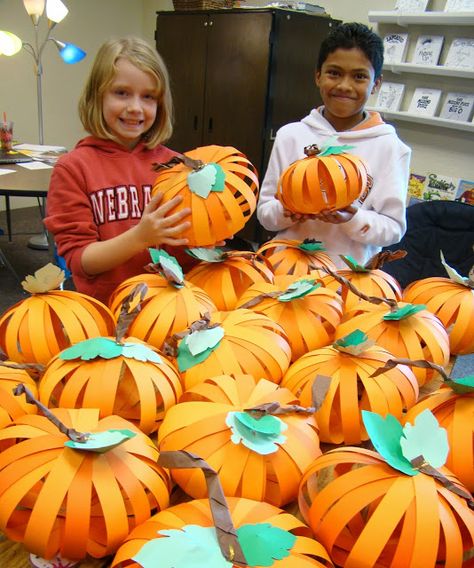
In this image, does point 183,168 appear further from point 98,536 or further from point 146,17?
point 146,17

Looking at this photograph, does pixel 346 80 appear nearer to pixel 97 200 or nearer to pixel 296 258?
pixel 296 258

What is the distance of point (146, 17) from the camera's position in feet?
18.6

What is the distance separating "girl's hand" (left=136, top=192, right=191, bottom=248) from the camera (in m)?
0.92

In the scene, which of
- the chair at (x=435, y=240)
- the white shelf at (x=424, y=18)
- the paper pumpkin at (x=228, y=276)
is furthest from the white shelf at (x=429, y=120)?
the paper pumpkin at (x=228, y=276)

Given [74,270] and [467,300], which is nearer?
[467,300]

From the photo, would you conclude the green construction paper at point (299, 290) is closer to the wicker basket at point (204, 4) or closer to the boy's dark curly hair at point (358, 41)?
the boy's dark curly hair at point (358, 41)

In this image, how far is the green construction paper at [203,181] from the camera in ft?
2.97

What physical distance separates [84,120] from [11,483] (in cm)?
98

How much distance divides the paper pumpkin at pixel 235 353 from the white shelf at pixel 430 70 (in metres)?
3.13

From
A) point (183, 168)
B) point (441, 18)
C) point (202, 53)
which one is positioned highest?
point (441, 18)

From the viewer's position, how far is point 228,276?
1.01 m

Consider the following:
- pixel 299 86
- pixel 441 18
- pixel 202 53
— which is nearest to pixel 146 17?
pixel 202 53

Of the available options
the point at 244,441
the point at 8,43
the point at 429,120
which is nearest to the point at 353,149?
the point at 244,441

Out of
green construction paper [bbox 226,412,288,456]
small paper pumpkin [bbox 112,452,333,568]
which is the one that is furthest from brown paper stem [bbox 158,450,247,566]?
green construction paper [bbox 226,412,288,456]
